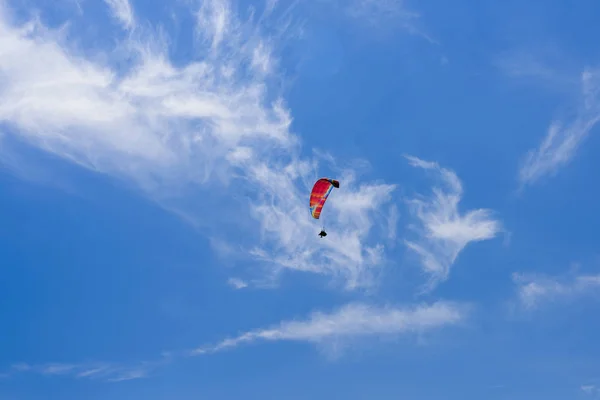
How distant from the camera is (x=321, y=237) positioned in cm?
12225

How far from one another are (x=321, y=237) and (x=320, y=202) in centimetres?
720

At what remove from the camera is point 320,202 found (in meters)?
126
